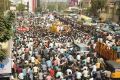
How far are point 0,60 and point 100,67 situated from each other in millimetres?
8495

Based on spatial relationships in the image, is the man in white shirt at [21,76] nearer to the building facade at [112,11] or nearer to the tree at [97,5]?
the building facade at [112,11]

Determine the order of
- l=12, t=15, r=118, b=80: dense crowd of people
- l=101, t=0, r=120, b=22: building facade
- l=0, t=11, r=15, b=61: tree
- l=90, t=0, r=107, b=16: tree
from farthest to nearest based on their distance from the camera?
l=90, t=0, r=107, b=16: tree < l=101, t=0, r=120, b=22: building facade < l=12, t=15, r=118, b=80: dense crowd of people < l=0, t=11, r=15, b=61: tree

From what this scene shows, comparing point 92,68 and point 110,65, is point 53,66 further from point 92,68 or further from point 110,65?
point 110,65

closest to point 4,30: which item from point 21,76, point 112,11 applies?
point 21,76

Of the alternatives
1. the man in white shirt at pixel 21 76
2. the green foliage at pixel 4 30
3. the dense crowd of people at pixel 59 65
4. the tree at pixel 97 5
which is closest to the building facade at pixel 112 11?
the tree at pixel 97 5

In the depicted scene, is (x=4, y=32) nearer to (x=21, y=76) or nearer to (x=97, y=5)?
(x=21, y=76)

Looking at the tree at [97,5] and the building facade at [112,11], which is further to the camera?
the tree at [97,5]

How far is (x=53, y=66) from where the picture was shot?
76.7 ft

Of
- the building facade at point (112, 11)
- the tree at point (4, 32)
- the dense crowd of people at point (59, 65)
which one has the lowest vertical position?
the building facade at point (112, 11)

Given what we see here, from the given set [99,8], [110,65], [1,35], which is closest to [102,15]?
[99,8]

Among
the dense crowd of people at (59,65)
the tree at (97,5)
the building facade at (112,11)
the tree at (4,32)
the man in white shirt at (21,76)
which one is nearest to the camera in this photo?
the tree at (4,32)

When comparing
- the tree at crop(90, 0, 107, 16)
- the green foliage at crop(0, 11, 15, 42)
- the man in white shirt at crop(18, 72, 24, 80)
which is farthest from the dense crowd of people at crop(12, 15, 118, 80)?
the tree at crop(90, 0, 107, 16)

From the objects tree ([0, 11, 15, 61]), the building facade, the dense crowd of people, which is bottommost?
the building facade

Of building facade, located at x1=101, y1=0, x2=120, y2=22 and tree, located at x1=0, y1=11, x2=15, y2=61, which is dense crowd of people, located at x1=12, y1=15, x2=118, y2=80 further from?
building facade, located at x1=101, y1=0, x2=120, y2=22
